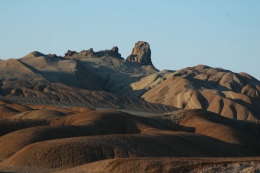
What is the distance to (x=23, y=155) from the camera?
41031 mm

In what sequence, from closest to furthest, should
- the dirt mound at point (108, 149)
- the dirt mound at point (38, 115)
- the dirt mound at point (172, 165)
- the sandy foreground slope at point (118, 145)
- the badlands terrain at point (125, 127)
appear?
the dirt mound at point (172, 165), the sandy foreground slope at point (118, 145), the badlands terrain at point (125, 127), the dirt mound at point (108, 149), the dirt mound at point (38, 115)

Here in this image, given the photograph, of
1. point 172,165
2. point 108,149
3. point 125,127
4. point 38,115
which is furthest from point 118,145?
point 38,115

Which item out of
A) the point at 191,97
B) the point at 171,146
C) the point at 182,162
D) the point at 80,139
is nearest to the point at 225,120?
the point at 171,146

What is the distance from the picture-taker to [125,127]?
2591 inches

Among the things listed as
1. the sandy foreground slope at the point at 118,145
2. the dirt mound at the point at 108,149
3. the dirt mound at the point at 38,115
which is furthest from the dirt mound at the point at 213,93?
the dirt mound at the point at 108,149

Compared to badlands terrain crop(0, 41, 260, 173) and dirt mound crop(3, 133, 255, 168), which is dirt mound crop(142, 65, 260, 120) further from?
dirt mound crop(3, 133, 255, 168)

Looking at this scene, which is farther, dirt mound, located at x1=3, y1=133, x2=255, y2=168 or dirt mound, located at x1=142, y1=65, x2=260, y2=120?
dirt mound, located at x1=142, y1=65, x2=260, y2=120

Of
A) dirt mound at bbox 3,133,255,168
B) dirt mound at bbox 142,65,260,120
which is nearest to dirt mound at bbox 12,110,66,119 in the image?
dirt mound at bbox 3,133,255,168

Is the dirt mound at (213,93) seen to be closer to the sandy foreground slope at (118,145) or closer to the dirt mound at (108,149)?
the sandy foreground slope at (118,145)

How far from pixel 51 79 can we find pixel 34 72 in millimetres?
5245

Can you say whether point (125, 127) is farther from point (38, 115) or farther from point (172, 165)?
point (172, 165)

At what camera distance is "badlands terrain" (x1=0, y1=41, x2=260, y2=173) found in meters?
32.5

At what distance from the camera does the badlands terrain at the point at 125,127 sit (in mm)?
32469

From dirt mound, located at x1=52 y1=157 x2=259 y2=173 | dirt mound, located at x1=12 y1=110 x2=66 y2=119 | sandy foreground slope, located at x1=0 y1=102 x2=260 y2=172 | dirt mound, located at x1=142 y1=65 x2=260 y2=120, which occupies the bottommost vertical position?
dirt mound, located at x1=142 y1=65 x2=260 y2=120
